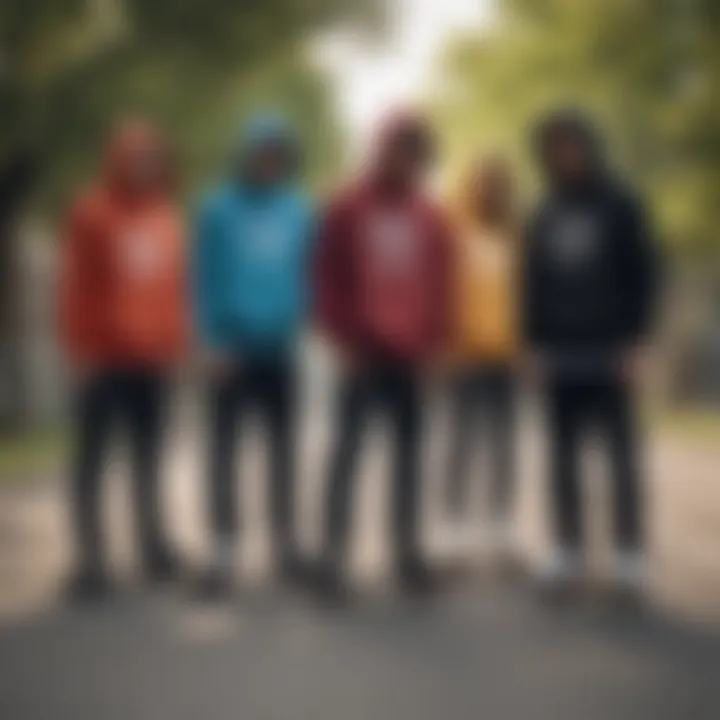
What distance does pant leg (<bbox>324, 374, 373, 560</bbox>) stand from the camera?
78.0 inches

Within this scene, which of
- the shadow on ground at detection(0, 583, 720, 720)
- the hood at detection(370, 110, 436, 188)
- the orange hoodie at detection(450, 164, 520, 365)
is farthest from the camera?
the orange hoodie at detection(450, 164, 520, 365)

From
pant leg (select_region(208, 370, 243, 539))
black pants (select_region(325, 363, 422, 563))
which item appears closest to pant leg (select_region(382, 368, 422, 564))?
black pants (select_region(325, 363, 422, 563))

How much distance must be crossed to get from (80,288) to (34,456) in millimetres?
307

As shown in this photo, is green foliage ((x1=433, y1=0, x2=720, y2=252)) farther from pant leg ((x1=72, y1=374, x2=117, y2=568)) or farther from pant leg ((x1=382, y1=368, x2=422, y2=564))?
pant leg ((x1=72, y1=374, x2=117, y2=568))

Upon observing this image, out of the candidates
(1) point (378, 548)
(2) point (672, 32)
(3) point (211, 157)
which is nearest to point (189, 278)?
(3) point (211, 157)

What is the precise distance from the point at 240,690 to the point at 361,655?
0.57 feet

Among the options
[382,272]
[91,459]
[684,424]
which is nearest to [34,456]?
[91,459]

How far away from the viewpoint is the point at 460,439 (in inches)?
80.7

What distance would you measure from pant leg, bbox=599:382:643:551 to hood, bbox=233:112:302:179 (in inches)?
21.3

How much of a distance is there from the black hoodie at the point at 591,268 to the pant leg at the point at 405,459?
0.62 feet

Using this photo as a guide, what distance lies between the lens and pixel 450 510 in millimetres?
1972

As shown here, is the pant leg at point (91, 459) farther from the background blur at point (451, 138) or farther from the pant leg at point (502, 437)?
the pant leg at point (502, 437)

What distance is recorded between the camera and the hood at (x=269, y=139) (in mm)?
1893

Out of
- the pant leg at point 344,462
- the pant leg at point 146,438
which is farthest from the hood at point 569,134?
the pant leg at point 146,438
